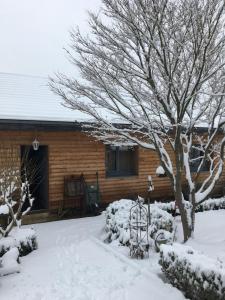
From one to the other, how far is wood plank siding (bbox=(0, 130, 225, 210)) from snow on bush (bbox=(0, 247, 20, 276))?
4.14 m

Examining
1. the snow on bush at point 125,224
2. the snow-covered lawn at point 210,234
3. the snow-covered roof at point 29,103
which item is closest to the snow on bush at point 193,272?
the snow-covered lawn at point 210,234

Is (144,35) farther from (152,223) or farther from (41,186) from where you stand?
(41,186)

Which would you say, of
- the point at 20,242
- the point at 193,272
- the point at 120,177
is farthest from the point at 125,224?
the point at 120,177

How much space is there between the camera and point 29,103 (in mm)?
12000

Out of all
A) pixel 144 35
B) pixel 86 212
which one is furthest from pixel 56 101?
pixel 144 35

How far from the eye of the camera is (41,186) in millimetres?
12469

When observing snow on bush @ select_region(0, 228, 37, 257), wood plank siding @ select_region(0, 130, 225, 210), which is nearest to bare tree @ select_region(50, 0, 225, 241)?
wood plank siding @ select_region(0, 130, 225, 210)

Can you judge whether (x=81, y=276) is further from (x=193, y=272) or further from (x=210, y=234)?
(x=210, y=234)

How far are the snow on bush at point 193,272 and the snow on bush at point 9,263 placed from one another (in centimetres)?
284

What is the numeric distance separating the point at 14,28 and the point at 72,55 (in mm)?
45887

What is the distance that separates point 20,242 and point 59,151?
4211 mm

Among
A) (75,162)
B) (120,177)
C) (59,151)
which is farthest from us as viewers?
(120,177)

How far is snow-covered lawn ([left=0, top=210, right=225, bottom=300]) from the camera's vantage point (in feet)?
20.9

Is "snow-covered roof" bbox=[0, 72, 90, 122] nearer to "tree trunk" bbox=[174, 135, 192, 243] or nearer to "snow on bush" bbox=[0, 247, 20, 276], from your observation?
"tree trunk" bbox=[174, 135, 192, 243]
